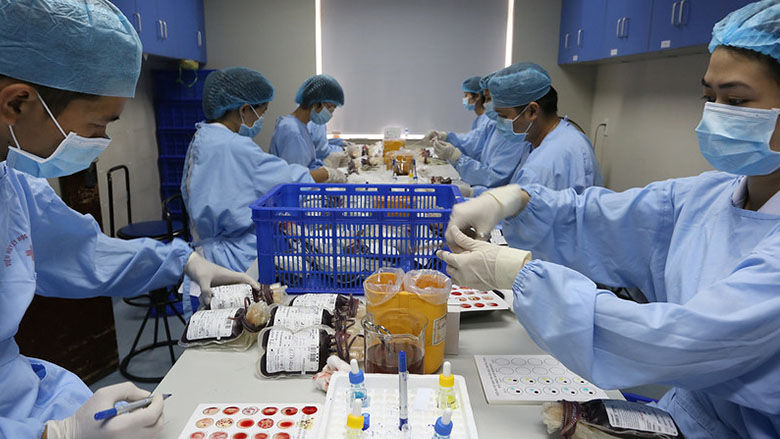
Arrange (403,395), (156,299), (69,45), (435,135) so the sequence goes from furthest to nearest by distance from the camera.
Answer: (435,135) < (156,299) < (69,45) < (403,395)

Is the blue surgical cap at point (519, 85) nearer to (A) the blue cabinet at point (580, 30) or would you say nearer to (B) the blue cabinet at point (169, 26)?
(A) the blue cabinet at point (580, 30)

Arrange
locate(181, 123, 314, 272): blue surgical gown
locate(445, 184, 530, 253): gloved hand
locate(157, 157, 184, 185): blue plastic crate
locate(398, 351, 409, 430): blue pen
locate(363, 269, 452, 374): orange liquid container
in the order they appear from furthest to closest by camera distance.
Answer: locate(157, 157, 184, 185): blue plastic crate, locate(181, 123, 314, 272): blue surgical gown, locate(445, 184, 530, 253): gloved hand, locate(363, 269, 452, 374): orange liquid container, locate(398, 351, 409, 430): blue pen

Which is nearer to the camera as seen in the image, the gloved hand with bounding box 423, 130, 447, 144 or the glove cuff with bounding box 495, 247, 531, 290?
the glove cuff with bounding box 495, 247, 531, 290

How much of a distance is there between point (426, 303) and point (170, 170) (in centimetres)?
489

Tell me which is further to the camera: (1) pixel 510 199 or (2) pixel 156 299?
(2) pixel 156 299

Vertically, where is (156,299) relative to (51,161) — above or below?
below

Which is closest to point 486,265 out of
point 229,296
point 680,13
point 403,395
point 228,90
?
point 403,395

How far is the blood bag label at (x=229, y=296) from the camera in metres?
1.38

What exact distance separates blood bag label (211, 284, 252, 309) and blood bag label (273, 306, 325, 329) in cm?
15

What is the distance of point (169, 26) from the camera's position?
444cm

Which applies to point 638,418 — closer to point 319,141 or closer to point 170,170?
point 319,141

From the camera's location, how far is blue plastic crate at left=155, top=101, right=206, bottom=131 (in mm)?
5121

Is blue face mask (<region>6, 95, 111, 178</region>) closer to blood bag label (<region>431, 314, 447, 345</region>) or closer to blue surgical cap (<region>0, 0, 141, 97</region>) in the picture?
blue surgical cap (<region>0, 0, 141, 97</region>)

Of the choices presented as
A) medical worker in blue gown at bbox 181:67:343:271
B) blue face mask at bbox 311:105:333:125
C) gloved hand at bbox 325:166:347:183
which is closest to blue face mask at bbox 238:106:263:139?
medical worker in blue gown at bbox 181:67:343:271
